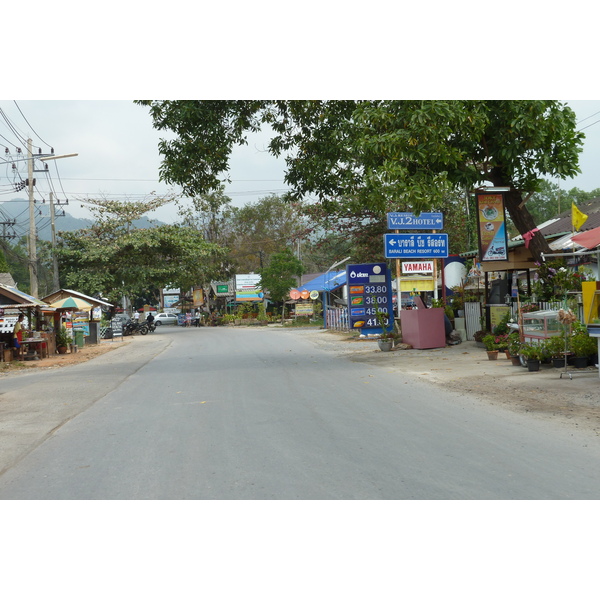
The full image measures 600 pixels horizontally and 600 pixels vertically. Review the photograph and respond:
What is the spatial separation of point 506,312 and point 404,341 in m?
3.86

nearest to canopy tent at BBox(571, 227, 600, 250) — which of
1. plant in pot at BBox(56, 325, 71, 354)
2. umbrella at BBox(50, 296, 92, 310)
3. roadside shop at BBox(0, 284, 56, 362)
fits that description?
roadside shop at BBox(0, 284, 56, 362)

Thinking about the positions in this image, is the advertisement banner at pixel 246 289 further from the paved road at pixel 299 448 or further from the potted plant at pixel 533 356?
the potted plant at pixel 533 356

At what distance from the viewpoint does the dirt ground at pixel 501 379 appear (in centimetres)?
910

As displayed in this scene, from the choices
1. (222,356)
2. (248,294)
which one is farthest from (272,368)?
(248,294)

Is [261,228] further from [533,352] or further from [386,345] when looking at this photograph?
[533,352]

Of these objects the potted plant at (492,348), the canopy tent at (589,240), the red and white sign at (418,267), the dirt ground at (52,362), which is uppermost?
the red and white sign at (418,267)

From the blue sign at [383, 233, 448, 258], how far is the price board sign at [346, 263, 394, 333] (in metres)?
4.14

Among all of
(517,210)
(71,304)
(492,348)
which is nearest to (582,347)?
(492,348)

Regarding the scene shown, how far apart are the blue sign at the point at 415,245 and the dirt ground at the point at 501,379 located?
3.11m

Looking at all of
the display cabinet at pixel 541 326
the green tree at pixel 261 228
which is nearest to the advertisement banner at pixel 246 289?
the green tree at pixel 261 228

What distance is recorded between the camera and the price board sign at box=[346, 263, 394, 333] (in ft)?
86.8

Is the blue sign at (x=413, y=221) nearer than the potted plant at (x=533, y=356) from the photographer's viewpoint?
No

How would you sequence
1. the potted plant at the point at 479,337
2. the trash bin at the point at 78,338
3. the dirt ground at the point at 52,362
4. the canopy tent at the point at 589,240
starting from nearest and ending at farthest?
the canopy tent at the point at 589,240 → the potted plant at the point at 479,337 → the dirt ground at the point at 52,362 → the trash bin at the point at 78,338

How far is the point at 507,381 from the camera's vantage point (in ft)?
39.5
